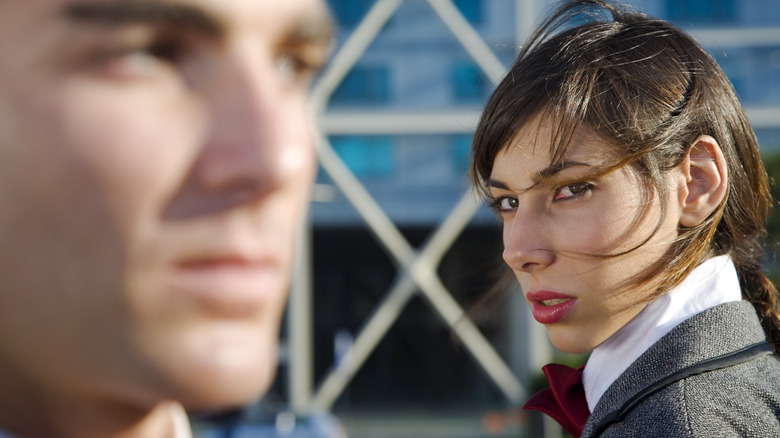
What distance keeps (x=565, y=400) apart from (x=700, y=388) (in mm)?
296

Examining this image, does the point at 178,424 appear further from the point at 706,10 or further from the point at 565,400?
the point at 706,10

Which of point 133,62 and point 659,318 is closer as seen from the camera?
point 133,62

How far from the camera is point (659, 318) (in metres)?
1.39

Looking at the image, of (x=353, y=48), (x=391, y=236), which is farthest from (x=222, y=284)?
(x=391, y=236)

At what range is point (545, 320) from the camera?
1.39 metres

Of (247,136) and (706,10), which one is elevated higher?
(247,136)

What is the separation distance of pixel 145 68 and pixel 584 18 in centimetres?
141

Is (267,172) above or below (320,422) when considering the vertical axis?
above

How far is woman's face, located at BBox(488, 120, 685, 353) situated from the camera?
1352mm

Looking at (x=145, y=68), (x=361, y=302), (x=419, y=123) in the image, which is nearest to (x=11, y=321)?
(x=145, y=68)

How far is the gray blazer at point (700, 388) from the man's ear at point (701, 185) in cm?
16

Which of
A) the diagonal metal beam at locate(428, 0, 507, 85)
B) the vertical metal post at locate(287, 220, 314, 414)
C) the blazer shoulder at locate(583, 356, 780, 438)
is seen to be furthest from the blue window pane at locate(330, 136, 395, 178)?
the blazer shoulder at locate(583, 356, 780, 438)

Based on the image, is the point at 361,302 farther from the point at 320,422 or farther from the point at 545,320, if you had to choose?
the point at 545,320

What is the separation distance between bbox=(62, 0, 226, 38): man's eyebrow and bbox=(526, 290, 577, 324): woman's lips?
35.4 inches
